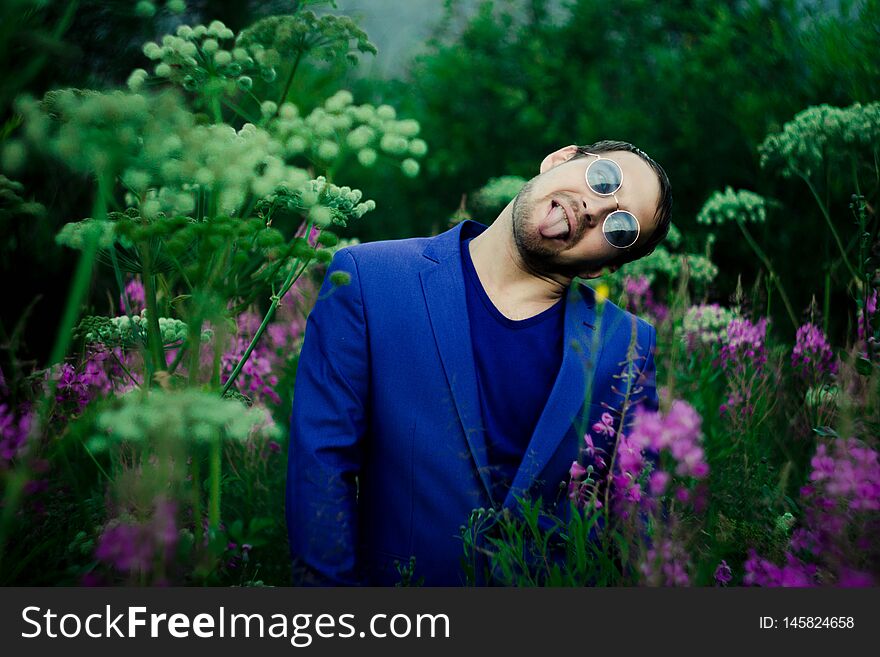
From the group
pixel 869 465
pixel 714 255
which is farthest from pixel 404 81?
pixel 869 465

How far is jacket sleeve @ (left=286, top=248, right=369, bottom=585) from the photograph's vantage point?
1726 mm

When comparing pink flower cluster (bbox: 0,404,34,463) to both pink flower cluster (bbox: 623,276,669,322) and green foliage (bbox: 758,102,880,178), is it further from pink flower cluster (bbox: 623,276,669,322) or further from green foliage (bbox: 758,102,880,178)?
green foliage (bbox: 758,102,880,178)

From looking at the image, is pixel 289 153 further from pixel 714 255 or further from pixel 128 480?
pixel 714 255

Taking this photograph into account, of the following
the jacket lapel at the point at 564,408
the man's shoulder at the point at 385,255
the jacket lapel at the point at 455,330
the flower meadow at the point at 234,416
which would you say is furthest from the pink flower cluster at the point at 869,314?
the man's shoulder at the point at 385,255

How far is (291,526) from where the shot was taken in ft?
5.78

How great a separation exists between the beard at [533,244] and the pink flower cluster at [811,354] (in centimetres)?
89

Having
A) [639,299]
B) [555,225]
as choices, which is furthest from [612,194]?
[639,299]

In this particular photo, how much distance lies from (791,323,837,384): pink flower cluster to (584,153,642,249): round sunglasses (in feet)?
2.74

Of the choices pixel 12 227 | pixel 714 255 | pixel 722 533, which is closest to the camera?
pixel 722 533

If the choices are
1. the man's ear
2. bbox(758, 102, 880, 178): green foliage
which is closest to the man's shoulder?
the man's ear

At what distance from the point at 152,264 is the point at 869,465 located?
1.32 metres

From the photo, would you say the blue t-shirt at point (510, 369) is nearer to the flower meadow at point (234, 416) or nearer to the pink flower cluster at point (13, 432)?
the flower meadow at point (234, 416)

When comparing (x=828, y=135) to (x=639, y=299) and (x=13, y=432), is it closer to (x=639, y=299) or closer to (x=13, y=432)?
(x=639, y=299)

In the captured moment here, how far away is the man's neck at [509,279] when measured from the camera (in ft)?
6.90
